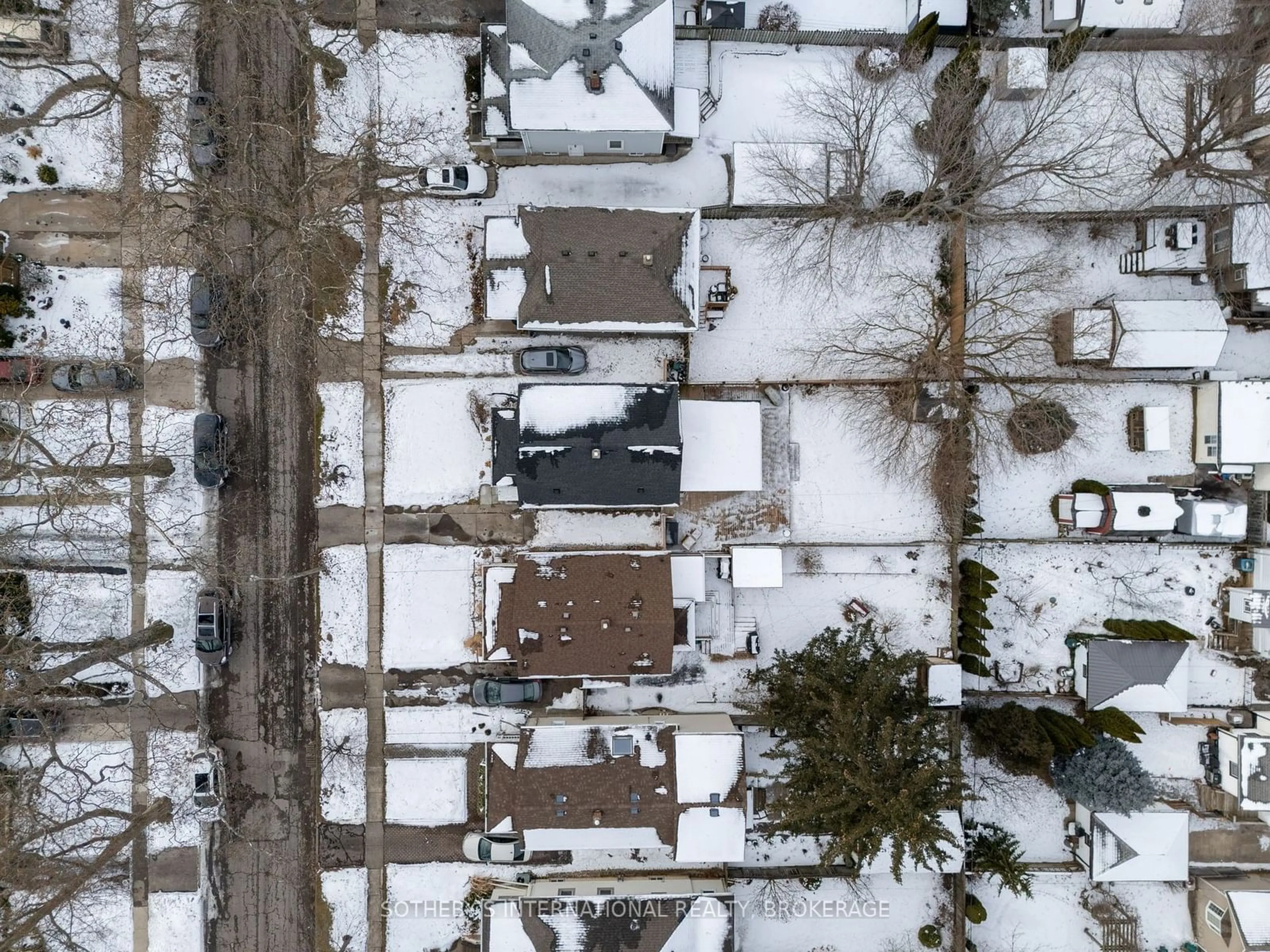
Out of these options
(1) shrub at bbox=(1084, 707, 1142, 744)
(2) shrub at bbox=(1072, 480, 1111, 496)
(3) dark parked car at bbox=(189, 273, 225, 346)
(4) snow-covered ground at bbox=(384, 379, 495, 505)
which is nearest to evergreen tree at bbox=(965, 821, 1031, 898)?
(1) shrub at bbox=(1084, 707, 1142, 744)

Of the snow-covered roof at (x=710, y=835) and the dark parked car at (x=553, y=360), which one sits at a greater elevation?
the dark parked car at (x=553, y=360)

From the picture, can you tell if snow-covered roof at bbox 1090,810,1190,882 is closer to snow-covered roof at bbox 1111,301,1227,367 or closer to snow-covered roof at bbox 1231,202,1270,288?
snow-covered roof at bbox 1111,301,1227,367

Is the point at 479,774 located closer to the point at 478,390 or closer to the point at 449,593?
the point at 449,593

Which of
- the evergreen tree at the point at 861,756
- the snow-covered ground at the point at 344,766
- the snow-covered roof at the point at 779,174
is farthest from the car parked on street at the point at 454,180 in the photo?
the evergreen tree at the point at 861,756

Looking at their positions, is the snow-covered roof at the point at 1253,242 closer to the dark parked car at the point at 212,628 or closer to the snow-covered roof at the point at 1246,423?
the snow-covered roof at the point at 1246,423

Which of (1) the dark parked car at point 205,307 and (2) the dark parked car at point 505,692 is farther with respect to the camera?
(2) the dark parked car at point 505,692

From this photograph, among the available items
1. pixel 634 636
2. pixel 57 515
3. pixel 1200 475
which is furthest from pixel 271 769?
pixel 1200 475

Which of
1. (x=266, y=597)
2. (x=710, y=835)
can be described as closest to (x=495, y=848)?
(x=710, y=835)
